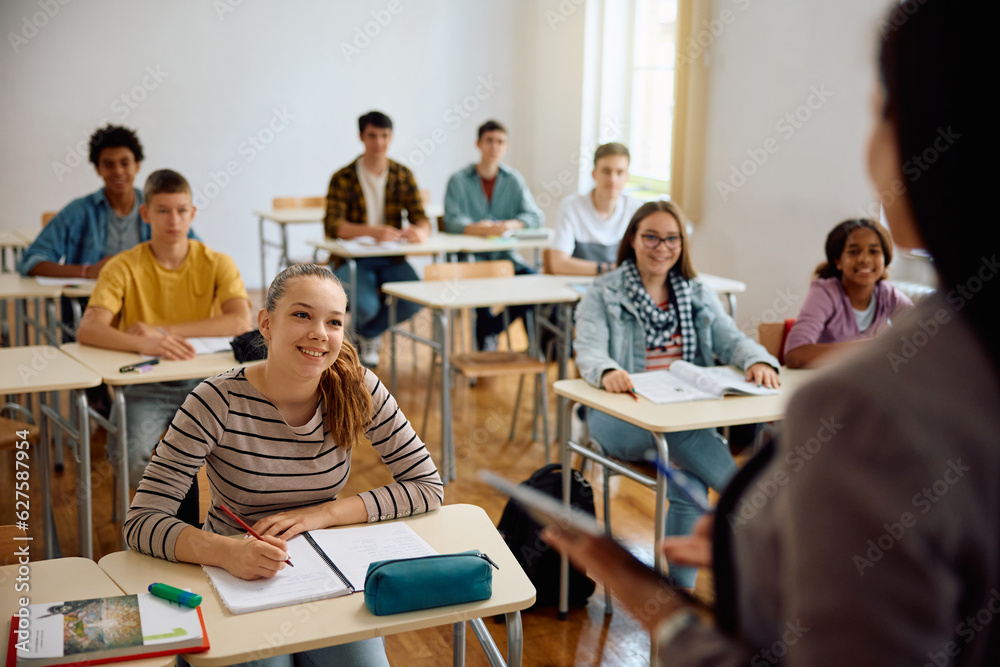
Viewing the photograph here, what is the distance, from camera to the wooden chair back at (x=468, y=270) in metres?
4.17

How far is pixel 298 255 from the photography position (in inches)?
301

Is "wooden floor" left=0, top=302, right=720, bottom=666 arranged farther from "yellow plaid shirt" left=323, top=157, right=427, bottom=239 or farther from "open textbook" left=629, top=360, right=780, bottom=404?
"yellow plaid shirt" left=323, top=157, right=427, bottom=239

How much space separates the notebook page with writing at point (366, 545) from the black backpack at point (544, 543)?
98 cm

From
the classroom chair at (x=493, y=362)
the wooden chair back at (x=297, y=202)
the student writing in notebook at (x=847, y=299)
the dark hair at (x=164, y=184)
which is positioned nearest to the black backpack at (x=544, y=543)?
the student writing in notebook at (x=847, y=299)

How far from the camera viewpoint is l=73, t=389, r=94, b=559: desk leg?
102 inches

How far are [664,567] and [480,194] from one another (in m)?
3.50

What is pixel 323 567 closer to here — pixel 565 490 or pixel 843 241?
pixel 565 490

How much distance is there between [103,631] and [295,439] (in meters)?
0.56

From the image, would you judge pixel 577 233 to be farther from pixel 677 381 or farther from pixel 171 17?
pixel 171 17

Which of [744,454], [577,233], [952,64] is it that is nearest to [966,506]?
[952,64]

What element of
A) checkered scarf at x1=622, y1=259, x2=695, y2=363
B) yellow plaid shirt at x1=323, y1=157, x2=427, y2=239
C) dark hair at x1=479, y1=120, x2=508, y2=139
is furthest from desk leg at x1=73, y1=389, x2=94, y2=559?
dark hair at x1=479, y1=120, x2=508, y2=139

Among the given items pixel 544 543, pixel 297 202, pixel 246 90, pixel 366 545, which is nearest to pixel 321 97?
pixel 246 90

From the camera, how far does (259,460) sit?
5.74 ft

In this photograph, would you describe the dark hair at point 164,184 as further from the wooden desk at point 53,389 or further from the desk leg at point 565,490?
the desk leg at point 565,490
